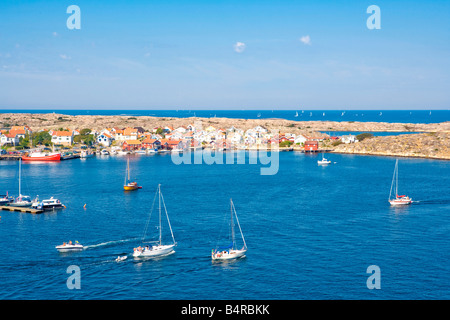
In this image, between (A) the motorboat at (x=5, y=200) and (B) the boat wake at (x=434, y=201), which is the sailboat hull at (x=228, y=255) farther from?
(A) the motorboat at (x=5, y=200)

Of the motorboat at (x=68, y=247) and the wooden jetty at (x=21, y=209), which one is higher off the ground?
the wooden jetty at (x=21, y=209)

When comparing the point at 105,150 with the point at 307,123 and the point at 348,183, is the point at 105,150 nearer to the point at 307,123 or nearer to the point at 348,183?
the point at 348,183

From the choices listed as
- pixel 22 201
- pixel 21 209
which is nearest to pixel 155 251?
pixel 21 209

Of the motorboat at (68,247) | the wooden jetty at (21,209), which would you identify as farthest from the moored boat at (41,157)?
the motorboat at (68,247)

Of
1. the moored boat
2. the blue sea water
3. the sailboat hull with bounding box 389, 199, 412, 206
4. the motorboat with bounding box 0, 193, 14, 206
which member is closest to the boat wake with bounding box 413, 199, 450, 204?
the blue sea water

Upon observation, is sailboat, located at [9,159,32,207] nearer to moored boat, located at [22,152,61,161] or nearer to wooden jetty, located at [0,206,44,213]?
wooden jetty, located at [0,206,44,213]
